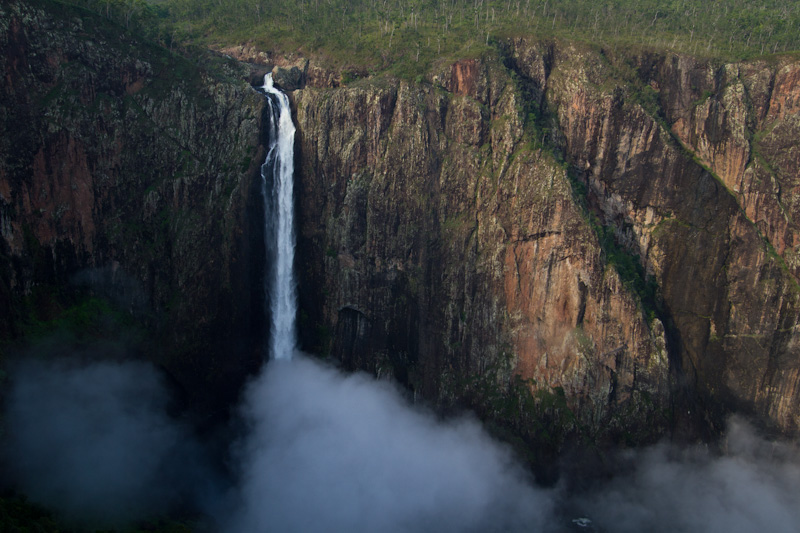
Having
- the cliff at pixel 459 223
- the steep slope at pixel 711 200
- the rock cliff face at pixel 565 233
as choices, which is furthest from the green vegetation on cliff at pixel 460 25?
the steep slope at pixel 711 200

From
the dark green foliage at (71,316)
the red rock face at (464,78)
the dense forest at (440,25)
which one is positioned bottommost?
the dark green foliage at (71,316)

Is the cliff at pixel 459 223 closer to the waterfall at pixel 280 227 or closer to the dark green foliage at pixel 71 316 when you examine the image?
the dark green foliage at pixel 71 316

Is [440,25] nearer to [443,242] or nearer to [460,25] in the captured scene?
[460,25]

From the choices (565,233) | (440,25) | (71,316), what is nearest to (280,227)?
(71,316)

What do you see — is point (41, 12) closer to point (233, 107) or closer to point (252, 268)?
point (233, 107)

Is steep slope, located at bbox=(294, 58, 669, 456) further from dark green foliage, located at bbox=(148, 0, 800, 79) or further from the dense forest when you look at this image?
the dense forest

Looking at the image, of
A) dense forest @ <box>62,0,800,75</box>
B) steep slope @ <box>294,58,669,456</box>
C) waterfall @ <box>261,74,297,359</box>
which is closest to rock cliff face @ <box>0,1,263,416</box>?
waterfall @ <box>261,74,297,359</box>
